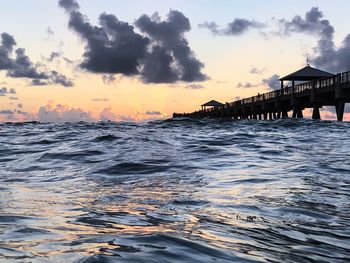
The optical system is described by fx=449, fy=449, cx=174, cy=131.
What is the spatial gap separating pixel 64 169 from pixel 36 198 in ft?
11.1

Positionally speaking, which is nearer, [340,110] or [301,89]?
[340,110]

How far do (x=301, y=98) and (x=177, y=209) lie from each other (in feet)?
112

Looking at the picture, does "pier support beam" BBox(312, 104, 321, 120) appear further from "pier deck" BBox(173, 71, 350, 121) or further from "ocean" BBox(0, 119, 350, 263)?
"ocean" BBox(0, 119, 350, 263)

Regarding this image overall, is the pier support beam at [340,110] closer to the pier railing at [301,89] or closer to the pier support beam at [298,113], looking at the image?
the pier railing at [301,89]

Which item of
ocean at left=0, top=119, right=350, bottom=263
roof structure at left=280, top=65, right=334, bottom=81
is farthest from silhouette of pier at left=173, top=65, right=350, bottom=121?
ocean at left=0, top=119, right=350, bottom=263

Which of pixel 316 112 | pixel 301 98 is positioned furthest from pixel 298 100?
pixel 316 112

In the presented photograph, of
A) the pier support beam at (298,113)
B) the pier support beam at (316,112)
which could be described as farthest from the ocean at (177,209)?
the pier support beam at (298,113)

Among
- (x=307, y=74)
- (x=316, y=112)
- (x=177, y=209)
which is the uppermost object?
(x=307, y=74)

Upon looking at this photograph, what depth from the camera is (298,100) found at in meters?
37.4

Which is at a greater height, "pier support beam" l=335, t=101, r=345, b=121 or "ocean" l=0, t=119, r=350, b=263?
"pier support beam" l=335, t=101, r=345, b=121

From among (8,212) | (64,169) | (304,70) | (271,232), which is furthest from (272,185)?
(304,70)

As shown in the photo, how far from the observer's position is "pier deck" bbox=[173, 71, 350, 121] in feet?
90.7

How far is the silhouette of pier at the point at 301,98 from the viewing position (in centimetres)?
2821

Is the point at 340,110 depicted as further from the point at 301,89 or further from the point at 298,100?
the point at 298,100
